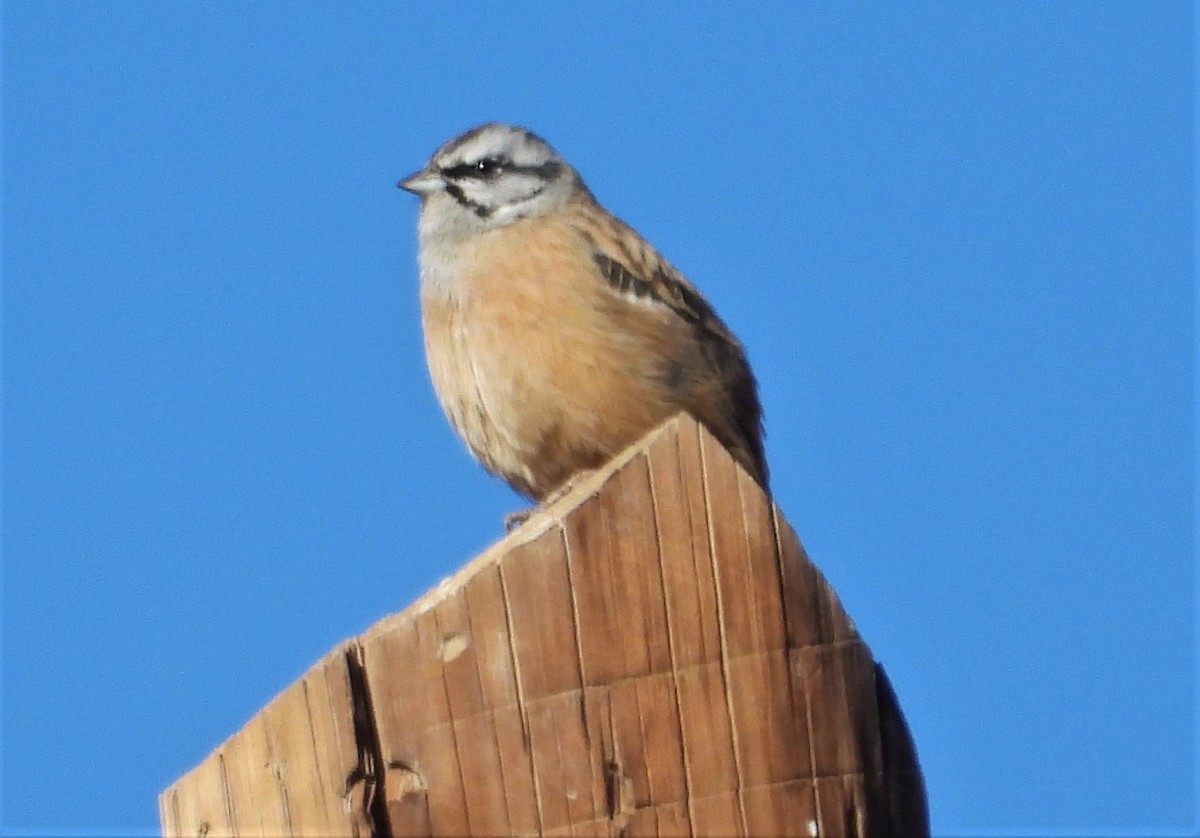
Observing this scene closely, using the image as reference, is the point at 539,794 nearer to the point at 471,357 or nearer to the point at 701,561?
the point at 701,561

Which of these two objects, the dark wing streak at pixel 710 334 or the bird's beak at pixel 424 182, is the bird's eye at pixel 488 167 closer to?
the bird's beak at pixel 424 182

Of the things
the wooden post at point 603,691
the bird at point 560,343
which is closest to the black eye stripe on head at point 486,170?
the bird at point 560,343

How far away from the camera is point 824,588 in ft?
12.8

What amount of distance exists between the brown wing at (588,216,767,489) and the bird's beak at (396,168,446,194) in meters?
0.98

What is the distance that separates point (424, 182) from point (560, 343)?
1.73 m

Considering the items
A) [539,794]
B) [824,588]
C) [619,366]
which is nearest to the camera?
[539,794]

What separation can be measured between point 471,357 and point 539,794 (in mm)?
3721

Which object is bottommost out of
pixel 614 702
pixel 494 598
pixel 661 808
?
pixel 661 808

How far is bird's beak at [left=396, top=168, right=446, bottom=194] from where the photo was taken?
8398 millimetres

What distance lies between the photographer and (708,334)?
7.71 m

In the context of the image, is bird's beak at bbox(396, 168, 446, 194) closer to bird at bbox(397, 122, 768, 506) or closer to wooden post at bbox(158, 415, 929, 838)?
bird at bbox(397, 122, 768, 506)

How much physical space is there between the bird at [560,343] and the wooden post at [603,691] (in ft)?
9.07

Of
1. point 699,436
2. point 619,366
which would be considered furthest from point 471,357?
point 699,436

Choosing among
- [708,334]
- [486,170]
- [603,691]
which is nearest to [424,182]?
[486,170]
